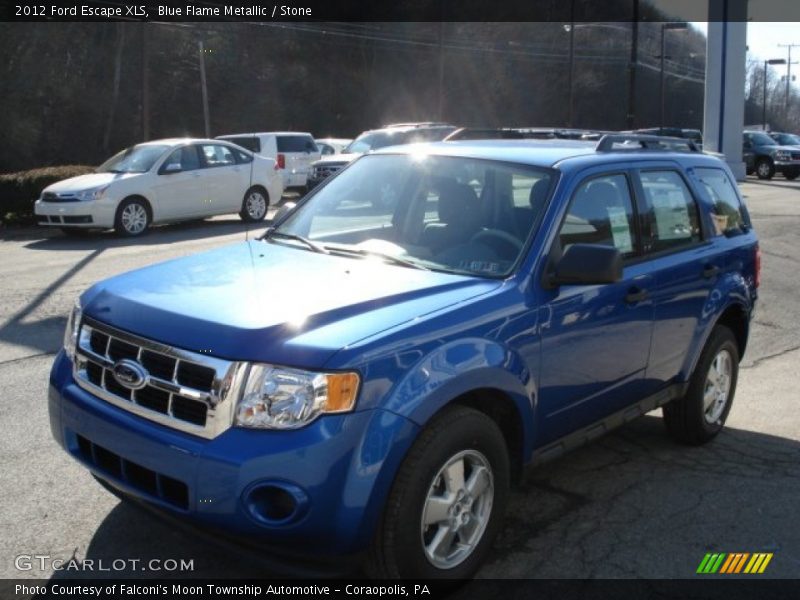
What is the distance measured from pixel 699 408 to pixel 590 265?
2003 mm

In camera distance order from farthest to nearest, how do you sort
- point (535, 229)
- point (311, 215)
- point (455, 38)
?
point (455, 38), point (311, 215), point (535, 229)

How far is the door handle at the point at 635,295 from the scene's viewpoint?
4412 mm

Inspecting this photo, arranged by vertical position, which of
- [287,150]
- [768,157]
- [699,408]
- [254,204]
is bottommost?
[699,408]

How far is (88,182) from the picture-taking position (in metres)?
15.2

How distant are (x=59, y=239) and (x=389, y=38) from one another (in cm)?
5303

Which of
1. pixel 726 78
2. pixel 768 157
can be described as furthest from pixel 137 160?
pixel 768 157

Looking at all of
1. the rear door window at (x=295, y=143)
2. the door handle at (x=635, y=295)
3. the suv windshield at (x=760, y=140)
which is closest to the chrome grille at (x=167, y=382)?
the door handle at (x=635, y=295)

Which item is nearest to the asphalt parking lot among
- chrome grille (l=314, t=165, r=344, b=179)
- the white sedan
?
the white sedan

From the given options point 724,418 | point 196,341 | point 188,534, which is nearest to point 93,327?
point 196,341

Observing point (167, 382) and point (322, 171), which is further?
point (322, 171)

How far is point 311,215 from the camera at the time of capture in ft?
15.9

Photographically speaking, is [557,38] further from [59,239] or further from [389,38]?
[59,239]

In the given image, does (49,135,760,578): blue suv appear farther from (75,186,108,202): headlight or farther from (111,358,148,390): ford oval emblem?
(75,186,108,202): headlight

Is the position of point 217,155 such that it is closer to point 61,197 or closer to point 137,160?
point 137,160
